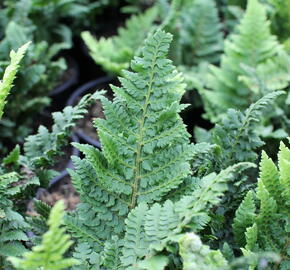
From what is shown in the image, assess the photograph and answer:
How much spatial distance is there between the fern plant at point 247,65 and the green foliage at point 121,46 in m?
0.50

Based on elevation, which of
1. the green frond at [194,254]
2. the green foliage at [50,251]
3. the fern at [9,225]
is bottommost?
the fern at [9,225]

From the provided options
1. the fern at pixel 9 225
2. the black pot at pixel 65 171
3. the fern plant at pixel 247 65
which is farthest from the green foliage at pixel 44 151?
the fern plant at pixel 247 65

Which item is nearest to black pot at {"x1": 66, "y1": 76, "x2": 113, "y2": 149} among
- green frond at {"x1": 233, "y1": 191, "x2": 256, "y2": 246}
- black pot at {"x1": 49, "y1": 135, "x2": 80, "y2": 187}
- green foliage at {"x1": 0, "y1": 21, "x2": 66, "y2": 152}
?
black pot at {"x1": 49, "y1": 135, "x2": 80, "y2": 187}

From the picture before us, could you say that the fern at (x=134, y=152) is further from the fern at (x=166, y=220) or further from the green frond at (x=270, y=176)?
the green frond at (x=270, y=176)

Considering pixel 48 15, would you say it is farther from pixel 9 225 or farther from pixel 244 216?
pixel 244 216

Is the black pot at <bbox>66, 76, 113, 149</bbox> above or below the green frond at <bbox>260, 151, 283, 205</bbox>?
below

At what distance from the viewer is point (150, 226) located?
1.46m

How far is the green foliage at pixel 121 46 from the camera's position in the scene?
2986 millimetres

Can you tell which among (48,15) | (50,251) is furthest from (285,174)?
(48,15)

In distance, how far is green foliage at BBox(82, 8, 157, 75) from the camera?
299 cm

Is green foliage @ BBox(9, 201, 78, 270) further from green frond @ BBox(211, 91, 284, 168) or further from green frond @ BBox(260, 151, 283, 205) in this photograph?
green frond @ BBox(211, 91, 284, 168)

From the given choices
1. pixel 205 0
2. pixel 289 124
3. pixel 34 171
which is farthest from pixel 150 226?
pixel 205 0

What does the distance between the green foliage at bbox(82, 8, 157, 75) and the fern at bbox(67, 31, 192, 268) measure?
129 centimetres

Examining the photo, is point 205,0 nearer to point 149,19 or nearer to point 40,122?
point 149,19
